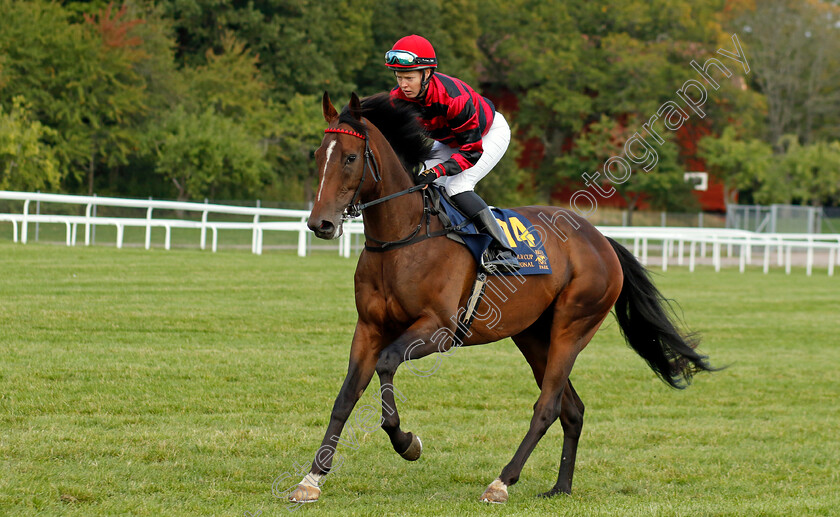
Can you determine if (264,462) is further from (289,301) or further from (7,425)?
(289,301)

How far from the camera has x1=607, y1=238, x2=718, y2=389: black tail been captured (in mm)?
6516

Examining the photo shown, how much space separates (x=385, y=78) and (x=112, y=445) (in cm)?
3364

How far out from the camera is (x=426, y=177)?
5359 mm

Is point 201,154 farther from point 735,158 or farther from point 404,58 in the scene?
point 404,58

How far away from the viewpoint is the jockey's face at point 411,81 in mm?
5184

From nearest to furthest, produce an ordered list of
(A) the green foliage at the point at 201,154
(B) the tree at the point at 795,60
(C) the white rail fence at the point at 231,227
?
(C) the white rail fence at the point at 231,227, (A) the green foliage at the point at 201,154, (B) the tree at the point at 795,60

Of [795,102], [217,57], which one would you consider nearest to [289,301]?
[217,57]

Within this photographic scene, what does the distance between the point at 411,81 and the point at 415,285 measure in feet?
3.84

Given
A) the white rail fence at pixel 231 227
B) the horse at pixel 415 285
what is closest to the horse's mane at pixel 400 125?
the horse at pixel 415 285

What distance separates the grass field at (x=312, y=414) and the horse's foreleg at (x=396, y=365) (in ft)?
1.08

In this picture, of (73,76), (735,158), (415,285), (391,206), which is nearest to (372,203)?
(391,206)

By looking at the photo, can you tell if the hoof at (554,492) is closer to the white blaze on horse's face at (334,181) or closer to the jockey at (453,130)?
the jockey at (453,130)

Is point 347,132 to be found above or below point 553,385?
above

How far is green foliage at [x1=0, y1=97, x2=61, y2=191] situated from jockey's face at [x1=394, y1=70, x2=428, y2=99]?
20533 millimetres
